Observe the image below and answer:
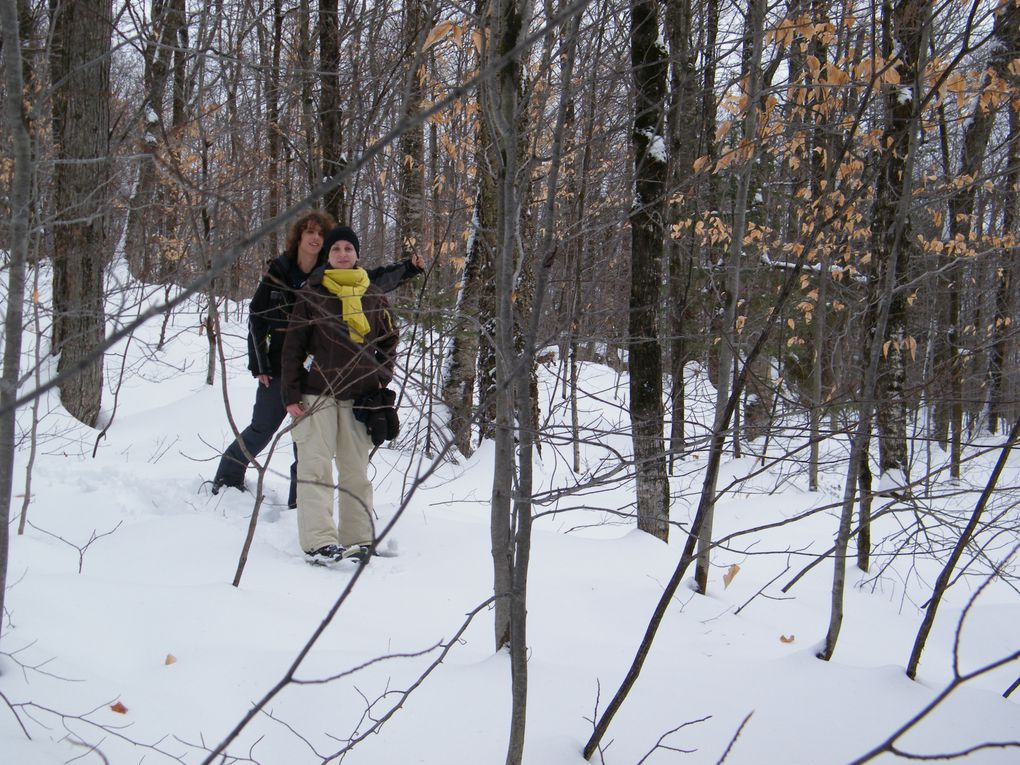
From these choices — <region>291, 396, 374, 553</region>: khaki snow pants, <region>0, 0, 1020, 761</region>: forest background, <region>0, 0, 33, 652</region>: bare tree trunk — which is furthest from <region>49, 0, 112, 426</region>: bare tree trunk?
<region>0, 0, 33, 652</region>: bare tree trunk

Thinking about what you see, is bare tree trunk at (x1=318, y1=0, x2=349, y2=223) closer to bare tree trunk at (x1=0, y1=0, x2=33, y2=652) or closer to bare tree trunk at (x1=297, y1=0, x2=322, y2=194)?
bare tree trunk at (x1=297, y1=0, x2=322, y2=194)

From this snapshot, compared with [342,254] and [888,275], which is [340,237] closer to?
[342,254]

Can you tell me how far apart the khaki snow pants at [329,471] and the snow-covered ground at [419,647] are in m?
0.21

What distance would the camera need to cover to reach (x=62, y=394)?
6270 mm

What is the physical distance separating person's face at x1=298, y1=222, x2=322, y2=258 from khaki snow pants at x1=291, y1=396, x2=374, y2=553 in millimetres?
876

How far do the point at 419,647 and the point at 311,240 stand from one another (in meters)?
2.43

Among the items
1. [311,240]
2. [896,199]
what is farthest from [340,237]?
[896,199]

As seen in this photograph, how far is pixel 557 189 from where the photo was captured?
8.46 ft

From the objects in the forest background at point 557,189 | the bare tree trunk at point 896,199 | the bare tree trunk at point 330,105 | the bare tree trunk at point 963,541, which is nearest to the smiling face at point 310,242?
the forest background at point 557,189

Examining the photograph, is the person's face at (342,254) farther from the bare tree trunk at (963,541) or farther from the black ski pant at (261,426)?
the bare tree trunk at (963,541)

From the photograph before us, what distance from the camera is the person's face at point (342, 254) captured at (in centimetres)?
358

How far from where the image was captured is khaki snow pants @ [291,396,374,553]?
3.71 m

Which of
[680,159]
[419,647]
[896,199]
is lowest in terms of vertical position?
[419,647]

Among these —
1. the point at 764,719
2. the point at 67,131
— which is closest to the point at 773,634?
the point at 764,719
